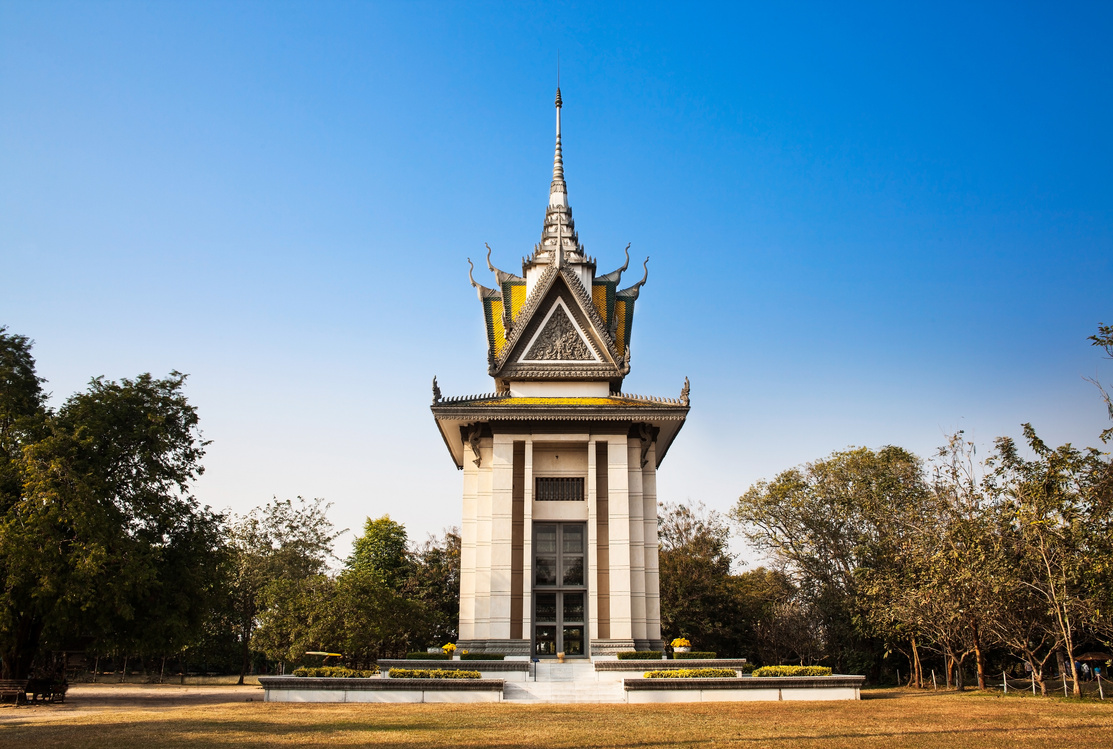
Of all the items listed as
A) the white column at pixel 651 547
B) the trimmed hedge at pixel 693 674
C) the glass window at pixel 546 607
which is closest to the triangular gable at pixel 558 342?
the white column at pixel 651 547

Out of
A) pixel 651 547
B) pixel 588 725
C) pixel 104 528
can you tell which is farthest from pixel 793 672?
pixel 104 528

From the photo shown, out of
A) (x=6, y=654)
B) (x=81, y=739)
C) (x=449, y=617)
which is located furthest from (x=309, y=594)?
(x=81, y=739)

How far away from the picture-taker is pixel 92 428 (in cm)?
2342

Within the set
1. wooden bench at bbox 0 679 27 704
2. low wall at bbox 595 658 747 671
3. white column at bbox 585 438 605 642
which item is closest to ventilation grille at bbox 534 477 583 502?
white column at bbox 585 438 605 642

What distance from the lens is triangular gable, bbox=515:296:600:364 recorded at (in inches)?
1135

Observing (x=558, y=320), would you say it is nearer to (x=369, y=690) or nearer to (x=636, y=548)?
(x=636, y=548)

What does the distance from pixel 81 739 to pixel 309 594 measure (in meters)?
25.8

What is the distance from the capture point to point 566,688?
2031 cm

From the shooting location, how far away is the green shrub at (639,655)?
909 inches

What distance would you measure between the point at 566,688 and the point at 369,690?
4.79m

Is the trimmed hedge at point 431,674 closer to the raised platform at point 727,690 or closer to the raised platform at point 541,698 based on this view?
the raised platform at point 541,698

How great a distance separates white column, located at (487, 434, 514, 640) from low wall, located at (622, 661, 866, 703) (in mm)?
6618

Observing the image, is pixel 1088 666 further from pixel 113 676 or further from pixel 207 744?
pixel 113 676

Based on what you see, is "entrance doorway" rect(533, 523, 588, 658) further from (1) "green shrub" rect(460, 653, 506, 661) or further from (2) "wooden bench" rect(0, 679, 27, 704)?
(2) "wooden bench" rect(0, 679, 27, 704)
